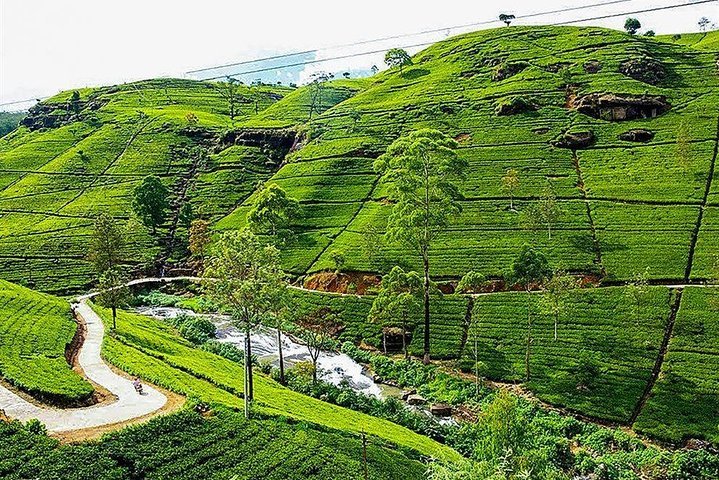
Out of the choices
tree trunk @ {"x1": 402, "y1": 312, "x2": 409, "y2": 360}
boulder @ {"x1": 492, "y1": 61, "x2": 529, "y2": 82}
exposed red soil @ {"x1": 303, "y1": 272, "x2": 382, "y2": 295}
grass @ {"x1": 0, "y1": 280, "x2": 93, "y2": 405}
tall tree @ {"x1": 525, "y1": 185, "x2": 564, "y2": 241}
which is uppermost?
boulder @ {"x1": 492, "y1": 61, "x2": 529, "y2": 82}

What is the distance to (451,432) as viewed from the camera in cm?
4741

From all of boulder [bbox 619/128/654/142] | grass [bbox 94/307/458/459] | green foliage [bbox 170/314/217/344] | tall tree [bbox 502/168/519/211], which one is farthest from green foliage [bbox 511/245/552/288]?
boulder [bbox 619/128/654/142]

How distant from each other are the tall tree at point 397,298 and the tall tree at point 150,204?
64005mm

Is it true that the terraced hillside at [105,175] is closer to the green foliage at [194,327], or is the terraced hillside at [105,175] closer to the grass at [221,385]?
the green foliage at [194,327]

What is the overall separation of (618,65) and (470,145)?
51.9 m

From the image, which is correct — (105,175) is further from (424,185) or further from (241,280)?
(241,280)

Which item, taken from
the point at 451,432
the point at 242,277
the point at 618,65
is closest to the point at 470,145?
the point at 618,65

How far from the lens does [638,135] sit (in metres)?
103

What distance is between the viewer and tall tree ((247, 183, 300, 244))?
295 feet

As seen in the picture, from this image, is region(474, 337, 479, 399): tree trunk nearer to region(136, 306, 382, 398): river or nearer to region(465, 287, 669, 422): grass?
region(465, 287, 669, 422): grass

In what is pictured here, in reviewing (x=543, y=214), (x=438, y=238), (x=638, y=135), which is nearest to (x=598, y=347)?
(x=543, y=214)

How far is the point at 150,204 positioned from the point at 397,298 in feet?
232

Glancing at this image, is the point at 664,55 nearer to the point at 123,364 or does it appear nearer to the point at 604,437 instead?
the point at 604,437

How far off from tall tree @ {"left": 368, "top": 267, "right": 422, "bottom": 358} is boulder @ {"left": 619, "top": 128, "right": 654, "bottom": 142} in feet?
213
